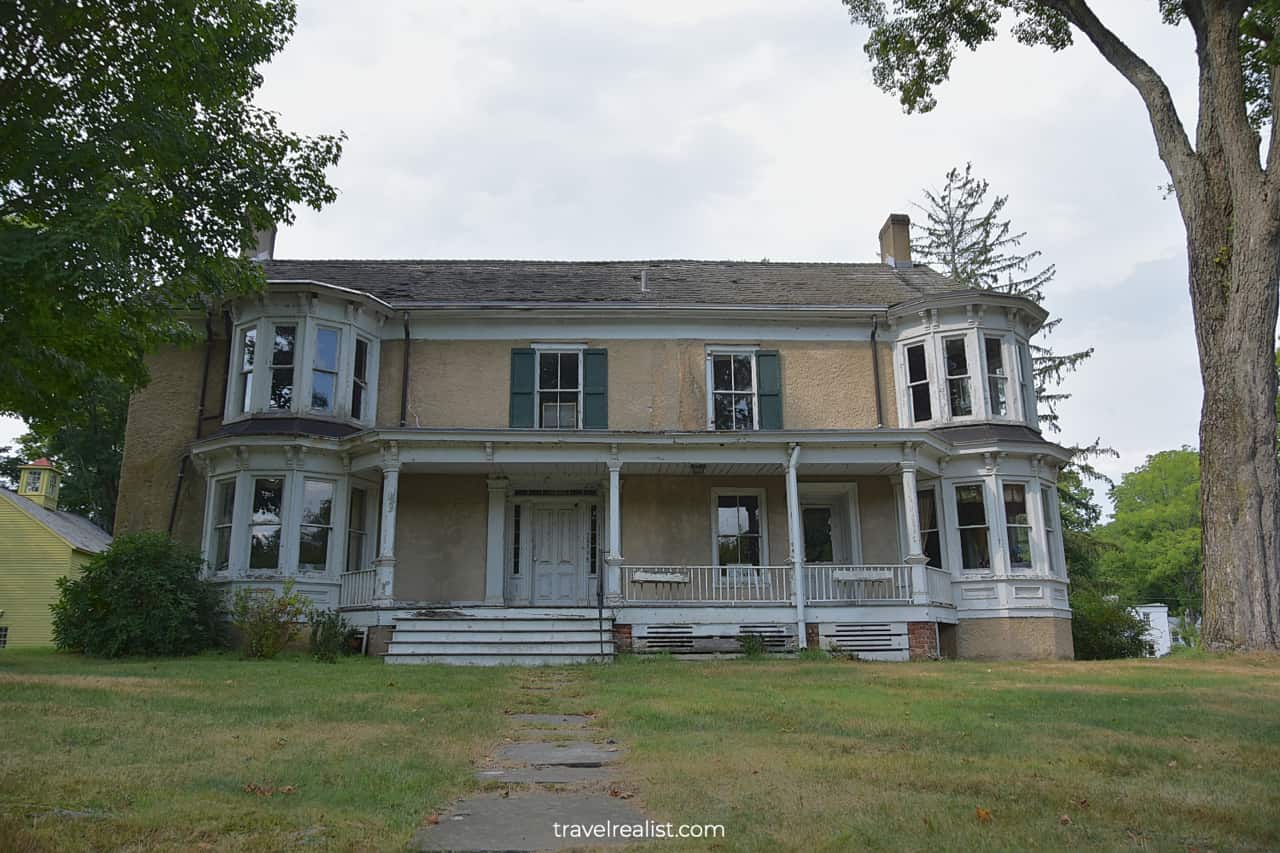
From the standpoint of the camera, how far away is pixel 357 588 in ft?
53.5

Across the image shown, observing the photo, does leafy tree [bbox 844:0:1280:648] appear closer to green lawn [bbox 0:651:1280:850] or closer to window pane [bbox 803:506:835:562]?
green lawn [bbox 0:651:1280:850]

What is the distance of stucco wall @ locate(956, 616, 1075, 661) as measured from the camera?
16797 mm

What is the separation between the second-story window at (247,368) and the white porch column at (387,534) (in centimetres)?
330

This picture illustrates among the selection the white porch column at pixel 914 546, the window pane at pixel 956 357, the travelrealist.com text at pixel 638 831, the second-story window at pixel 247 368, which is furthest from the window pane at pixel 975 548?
the travelrealist.com text at pixel 638 831

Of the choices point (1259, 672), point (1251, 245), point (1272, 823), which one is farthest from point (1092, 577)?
point (1272, 823)

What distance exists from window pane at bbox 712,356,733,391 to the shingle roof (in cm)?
108

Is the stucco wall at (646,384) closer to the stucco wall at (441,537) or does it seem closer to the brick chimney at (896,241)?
the stucco wall at (441,537)

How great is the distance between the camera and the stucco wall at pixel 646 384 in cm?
1819

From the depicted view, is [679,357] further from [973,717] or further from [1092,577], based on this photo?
[1092,577]

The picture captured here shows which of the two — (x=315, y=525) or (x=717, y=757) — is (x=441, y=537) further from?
(x=717, y=757)

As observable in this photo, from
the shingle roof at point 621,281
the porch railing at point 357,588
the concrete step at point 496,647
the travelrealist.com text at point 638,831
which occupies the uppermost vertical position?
the shingle roof at point 621,281

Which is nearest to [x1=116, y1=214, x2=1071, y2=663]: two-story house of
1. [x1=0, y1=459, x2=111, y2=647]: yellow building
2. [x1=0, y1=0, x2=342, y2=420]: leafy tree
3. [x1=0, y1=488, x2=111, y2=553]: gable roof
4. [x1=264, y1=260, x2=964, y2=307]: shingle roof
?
[x1=264, y1=260, x2=964, y2=307]: shingle roof

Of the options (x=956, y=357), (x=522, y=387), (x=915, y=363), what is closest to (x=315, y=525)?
(x=522, y=387)

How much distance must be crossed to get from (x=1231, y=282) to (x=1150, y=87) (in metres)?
3.71
